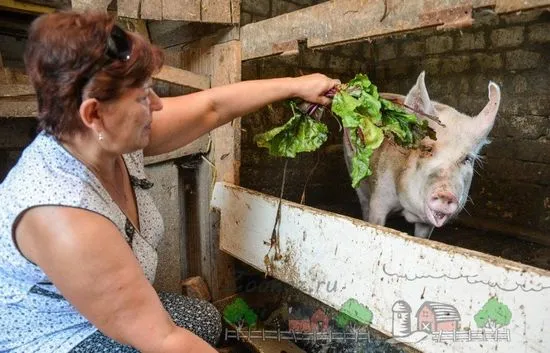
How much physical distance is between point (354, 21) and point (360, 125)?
387 millimetres

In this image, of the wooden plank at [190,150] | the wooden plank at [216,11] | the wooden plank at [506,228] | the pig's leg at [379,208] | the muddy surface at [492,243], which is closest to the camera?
the wooden plank at [216,11]

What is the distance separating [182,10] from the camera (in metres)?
1.93

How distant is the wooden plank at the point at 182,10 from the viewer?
1.90 metres

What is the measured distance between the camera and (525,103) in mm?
3551

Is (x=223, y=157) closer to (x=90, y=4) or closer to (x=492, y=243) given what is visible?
(x=90, y=4)

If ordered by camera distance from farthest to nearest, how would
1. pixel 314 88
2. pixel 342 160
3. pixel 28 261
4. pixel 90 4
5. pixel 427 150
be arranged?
pixel 342 160, pixel 427 150, pixel 90 4, pixel 314 88, pixel 28 261

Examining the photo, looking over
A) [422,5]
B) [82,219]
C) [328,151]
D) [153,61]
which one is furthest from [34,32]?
[328,151]

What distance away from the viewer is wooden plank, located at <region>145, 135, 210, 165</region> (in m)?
2.20

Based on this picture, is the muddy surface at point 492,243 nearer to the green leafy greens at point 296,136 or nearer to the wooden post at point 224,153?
the wooden post at point 224,153

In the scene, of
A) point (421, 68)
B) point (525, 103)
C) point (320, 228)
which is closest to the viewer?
point (320, 228)

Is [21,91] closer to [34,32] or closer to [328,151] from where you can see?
[34,32]

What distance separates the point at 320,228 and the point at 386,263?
0.31 meters

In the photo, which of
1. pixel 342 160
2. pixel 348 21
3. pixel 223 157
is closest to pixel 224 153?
pixel 223 157

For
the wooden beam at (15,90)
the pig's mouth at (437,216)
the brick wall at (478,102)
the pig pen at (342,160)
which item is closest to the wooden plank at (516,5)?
the pig pen at (342,160)
